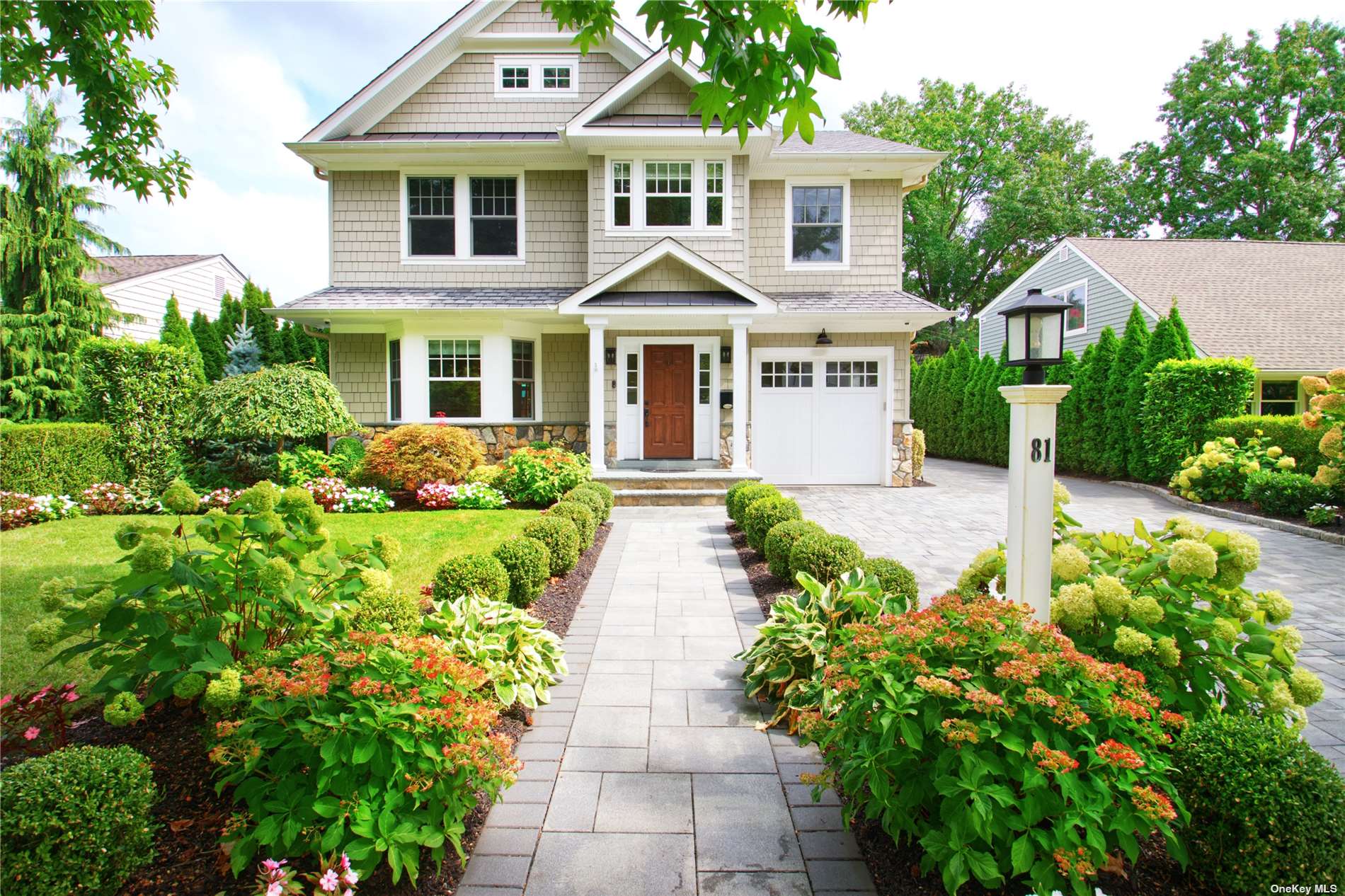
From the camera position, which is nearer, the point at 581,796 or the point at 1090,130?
the point at 581,796

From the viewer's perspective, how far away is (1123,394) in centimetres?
1429

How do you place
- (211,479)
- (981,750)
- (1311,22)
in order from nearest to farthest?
1. (981,750)
2. (211,479)
3. (1311,22)

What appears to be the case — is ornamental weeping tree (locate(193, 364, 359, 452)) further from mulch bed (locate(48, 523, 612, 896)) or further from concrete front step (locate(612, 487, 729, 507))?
mulch bed (locate(48, 523, 612, 896))

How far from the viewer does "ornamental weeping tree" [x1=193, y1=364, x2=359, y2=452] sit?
1066cm

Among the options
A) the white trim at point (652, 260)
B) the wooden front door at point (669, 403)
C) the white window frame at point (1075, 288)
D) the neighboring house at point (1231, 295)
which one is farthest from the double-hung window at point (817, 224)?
the white window frame at point (1075, 288)

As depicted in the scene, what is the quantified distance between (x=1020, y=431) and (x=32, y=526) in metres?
11.1

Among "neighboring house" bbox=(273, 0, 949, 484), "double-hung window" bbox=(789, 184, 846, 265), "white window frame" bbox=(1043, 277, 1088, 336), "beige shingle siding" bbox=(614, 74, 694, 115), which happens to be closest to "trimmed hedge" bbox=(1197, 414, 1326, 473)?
"neighboring house" bbox=(273, 0, 949, 484)

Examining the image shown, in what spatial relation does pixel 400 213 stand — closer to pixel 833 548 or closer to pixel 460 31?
pixel 460 31

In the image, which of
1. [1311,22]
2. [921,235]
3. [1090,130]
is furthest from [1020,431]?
[1311,22]

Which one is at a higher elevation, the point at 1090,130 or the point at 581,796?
the point at 1090,130

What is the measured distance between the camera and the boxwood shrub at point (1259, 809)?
202cm

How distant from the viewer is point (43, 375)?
50.2ft

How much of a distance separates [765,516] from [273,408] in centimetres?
872

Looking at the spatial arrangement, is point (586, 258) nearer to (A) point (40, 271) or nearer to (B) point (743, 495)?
(B) point (743, 495)
